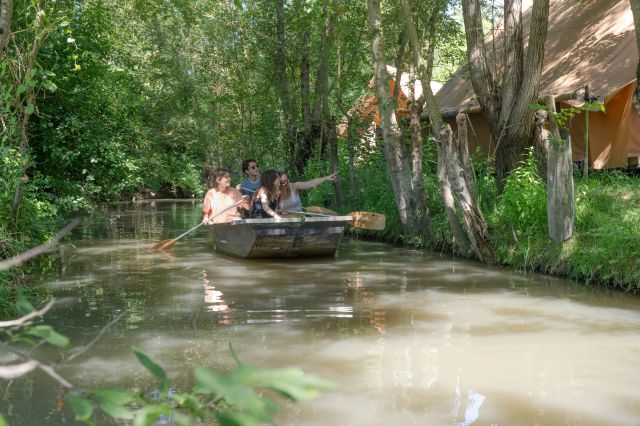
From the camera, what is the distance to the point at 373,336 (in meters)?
6.96

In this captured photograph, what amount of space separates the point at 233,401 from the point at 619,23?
14.9 metres

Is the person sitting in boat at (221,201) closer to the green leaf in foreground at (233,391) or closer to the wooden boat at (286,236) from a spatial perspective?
the wooden boat at (286,236)

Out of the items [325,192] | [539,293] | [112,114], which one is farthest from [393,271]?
[112,114]

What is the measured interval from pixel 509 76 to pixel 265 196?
14.6 feet

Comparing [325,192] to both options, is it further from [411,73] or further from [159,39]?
[159,39]

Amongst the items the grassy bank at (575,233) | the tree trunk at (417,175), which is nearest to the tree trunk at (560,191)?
the grassy bank at (575,233)

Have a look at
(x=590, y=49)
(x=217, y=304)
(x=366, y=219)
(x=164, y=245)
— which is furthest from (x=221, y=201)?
(x=590, y=49)

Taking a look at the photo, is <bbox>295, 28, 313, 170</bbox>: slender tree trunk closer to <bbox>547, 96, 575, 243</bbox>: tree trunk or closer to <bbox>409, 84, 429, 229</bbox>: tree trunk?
<bbox>409, 84, 429, 229</bbox>: tree trunk

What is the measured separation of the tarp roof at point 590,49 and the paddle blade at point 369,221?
3213 millimetres

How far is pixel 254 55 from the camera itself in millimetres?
21797

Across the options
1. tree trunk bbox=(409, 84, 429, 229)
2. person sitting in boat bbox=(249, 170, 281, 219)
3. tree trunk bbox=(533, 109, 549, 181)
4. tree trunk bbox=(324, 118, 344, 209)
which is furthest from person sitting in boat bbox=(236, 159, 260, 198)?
tree trunk bbox=(533, 109, 549, 181)

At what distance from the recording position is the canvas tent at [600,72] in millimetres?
13695

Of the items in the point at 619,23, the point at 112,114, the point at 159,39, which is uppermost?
the point at 159,39

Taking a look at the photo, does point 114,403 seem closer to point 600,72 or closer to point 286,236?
point 286,236
